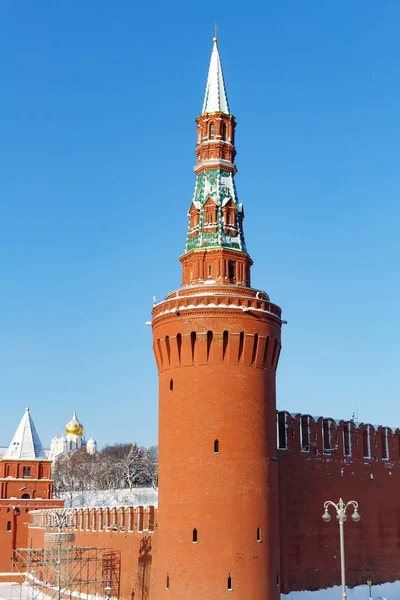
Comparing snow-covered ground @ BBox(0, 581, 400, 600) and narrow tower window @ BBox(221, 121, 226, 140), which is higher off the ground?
narrow tower window @ BBox(221, 121, 226, 140)

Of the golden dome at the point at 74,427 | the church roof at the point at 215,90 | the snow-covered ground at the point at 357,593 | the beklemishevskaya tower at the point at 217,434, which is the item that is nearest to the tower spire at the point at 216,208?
the church roof at the point at 215,90

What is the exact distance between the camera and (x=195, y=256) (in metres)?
34.7

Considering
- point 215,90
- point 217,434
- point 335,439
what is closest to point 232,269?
point 217,434

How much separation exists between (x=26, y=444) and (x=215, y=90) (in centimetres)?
3346

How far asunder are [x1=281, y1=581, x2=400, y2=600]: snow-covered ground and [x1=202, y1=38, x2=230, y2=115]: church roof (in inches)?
865

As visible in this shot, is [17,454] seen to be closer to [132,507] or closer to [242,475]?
[132,507]

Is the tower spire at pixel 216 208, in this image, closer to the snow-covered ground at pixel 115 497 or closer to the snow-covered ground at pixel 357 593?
the snow-covered ground at pixel 357 593

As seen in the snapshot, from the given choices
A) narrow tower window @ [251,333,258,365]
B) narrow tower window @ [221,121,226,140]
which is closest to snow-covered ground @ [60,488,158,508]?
narrow tower window @ [251,333,258,365]

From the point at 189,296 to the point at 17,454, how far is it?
31.7 m

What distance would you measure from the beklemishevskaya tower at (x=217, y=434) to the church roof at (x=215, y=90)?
6264mm

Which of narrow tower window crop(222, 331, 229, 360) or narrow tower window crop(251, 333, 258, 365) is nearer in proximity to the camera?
narrow tower window crop(222, 331, 229, 360)

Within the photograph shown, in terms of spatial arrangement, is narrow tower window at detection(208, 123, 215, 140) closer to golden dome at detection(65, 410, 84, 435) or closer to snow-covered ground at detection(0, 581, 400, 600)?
snow-covered ground at detection(0, 581, 400, 600)

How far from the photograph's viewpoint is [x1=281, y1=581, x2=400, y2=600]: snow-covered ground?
114ft

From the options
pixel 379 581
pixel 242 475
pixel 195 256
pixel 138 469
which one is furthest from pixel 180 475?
pixel 138 469
